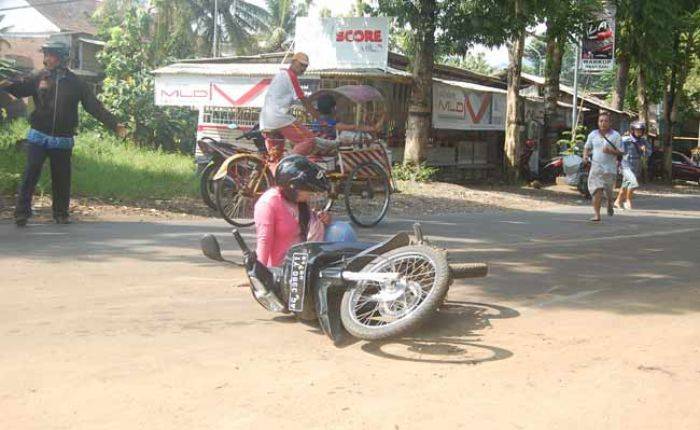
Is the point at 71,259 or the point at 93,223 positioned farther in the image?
the point at 93,223

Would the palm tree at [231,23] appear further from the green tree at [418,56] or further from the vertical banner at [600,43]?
the green tree at [418,56]

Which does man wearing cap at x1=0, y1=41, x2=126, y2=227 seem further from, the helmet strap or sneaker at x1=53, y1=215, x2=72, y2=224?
the helmet strap

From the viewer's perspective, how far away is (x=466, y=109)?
24.2m

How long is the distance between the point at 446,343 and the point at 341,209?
7186mm

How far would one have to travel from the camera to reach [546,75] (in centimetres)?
2573

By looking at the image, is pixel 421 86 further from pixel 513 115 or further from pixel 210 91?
pixel 210 91

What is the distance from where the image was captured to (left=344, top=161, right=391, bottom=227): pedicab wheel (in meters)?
10.4

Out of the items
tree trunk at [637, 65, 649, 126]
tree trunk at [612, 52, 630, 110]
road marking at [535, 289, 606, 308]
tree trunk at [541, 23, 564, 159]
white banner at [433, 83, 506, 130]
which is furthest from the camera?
tree trunk at [637, 65, 649, 126]

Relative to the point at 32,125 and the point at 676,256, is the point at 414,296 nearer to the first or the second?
Result: the point at 676,256

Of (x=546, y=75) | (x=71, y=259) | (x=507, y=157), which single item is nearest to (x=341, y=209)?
Result: (x=71, y=259)

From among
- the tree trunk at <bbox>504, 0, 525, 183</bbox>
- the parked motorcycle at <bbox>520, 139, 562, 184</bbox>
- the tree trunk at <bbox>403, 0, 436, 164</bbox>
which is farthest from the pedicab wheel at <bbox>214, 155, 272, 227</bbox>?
the parked motorcycle at <bbox>520, 139, 562, 184</bbox>

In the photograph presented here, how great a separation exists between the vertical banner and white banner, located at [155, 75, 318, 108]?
28.8ft

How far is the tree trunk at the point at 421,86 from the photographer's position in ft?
61.3

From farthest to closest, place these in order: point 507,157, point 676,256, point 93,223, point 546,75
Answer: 1. point 546,75
2. point 507,157
3. point 93,223
4. point 676,256
